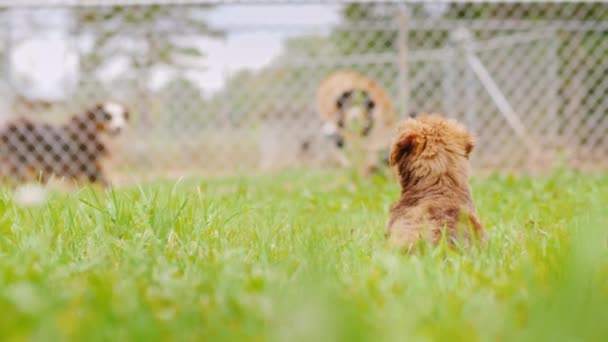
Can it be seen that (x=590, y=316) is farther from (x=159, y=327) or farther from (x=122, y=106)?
(x=122, y=106)

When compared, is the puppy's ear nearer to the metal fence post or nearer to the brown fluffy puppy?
the brown fluffy puppy

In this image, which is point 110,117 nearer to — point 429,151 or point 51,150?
point 51,150

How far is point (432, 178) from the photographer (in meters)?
1.97

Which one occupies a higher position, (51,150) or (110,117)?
(110,117)

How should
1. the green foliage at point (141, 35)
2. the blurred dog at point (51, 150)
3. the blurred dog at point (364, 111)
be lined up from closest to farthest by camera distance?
the blurred dog at point (364, 111) → the green foliage at point (141, 35) → the blurred dog at point (51, 150)

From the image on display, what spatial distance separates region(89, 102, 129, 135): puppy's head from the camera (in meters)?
6.39

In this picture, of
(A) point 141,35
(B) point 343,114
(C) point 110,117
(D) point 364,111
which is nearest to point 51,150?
(C) point 110,117

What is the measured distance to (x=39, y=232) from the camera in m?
1.78

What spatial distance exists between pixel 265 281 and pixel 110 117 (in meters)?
5.74

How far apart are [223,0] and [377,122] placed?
1.75m

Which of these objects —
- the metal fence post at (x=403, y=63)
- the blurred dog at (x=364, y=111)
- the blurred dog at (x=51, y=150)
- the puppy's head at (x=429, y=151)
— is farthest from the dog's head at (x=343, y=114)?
the puppy's head at (x=429, y=151)

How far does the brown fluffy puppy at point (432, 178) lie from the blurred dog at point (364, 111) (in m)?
2.61

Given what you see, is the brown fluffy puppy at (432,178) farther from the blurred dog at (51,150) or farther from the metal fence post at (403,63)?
the blurred dog at (51,150)

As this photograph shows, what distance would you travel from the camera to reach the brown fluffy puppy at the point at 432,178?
5.88 ft
